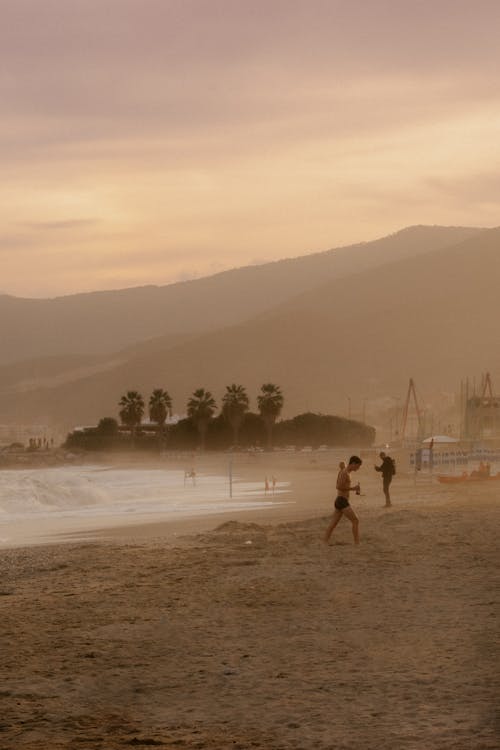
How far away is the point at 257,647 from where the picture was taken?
38.4ft

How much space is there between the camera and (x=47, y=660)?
11.2 m

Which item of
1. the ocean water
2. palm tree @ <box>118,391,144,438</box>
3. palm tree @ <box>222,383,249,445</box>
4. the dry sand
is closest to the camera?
the dry sand

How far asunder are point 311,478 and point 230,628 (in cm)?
6727

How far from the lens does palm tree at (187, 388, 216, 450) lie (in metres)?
142

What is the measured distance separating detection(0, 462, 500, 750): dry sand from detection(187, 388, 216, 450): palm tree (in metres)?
120

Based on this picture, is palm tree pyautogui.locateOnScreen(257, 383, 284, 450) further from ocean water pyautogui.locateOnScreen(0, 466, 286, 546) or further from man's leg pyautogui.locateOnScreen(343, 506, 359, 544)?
man's leg pyautogui.locateOnScreen(343, 506, 359, 544)

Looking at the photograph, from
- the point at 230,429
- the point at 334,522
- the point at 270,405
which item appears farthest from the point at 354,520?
the point at 230,429

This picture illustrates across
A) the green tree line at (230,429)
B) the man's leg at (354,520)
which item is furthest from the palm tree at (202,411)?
the man's leg at (354,520)

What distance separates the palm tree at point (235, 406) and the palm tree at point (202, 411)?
6.21ft

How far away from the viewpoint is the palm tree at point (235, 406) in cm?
13649

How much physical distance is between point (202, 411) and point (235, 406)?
14.7 ft

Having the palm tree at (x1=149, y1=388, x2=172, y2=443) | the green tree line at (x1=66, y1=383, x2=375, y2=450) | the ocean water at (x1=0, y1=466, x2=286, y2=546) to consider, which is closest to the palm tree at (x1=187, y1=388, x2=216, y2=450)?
the green tree line at (x1=66, y1=383, x2=375, y2=450)

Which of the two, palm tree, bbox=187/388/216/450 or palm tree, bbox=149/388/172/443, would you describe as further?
palm tree, bbox=149/388/172/443

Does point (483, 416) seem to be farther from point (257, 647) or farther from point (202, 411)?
point (257, 647)
